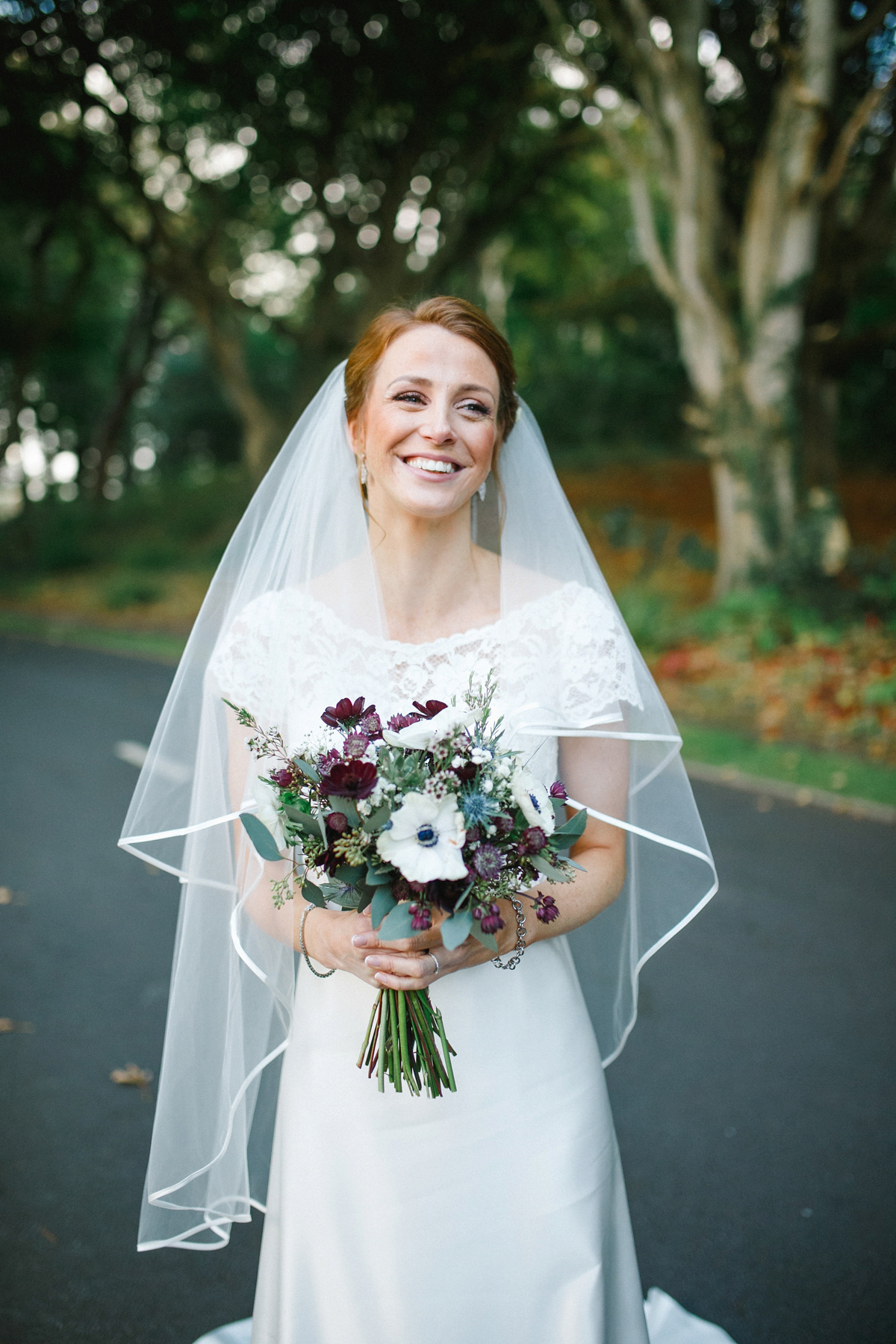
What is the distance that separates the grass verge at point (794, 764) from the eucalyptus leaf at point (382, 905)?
6.27m

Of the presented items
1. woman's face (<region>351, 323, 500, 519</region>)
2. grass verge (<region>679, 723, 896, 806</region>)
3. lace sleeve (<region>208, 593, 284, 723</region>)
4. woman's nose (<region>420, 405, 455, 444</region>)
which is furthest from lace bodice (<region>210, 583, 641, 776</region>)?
grass verge (<region>679, 723, 896, 806</region>)

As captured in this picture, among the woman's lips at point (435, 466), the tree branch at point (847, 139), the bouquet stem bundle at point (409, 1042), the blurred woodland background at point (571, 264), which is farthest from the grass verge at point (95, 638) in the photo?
the bouquet stem bundle at point (409, 1042)

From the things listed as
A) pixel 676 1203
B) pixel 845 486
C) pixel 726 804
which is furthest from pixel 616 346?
pixel 676 1203

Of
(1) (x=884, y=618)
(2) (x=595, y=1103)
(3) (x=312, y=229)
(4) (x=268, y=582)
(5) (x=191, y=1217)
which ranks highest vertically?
(3) (x=312, y=229)

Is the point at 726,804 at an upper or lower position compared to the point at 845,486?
lower

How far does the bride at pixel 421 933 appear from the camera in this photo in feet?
6.44

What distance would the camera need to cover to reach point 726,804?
7.11 m

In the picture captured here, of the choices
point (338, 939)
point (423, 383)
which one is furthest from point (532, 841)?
point (423, 383)

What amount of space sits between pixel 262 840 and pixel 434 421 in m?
0.98

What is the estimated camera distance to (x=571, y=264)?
20250mm

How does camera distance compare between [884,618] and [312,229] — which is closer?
[884,618]

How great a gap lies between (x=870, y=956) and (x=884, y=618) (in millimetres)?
5431

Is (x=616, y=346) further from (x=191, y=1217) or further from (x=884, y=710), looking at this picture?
(x=191, y=1217)

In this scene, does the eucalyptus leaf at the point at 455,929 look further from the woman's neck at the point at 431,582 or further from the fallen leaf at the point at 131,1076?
the fallen leaf at the point at 131,1076
